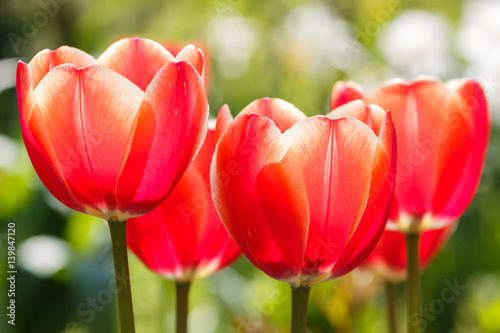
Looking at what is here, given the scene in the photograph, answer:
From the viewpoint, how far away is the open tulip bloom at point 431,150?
0.56 metres

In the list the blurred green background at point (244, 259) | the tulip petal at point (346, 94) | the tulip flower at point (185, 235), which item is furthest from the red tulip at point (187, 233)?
the blurred green background at point (244, 259)

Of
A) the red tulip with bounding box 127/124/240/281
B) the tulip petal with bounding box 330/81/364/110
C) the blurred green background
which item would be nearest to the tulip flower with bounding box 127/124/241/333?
the red tulip with bounding box 127/124/240/281

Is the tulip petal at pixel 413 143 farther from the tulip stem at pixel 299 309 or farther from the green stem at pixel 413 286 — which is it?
the tulip stem at pixel 299 309

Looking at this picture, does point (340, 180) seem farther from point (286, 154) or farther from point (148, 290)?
point (148, 290)

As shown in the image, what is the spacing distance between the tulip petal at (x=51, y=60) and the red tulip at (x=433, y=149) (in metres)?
0.21

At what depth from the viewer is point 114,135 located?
1.47 ft

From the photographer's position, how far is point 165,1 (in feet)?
26.0

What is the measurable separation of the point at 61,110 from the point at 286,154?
0.50 feet

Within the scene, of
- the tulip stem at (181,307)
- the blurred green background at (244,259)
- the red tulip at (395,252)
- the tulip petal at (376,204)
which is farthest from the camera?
the blurred green background at (244,259)

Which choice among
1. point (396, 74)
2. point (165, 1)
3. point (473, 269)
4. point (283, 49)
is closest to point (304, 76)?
point (283, 49)

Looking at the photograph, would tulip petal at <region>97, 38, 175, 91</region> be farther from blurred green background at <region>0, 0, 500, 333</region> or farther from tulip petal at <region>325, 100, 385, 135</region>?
blurred green background at <region>0, 0, 500, 333</region>

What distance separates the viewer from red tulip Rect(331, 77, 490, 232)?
22.2 inches

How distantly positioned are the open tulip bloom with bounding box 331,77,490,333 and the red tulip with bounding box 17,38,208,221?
0.16 meters

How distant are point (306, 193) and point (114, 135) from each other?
0.44 ft
